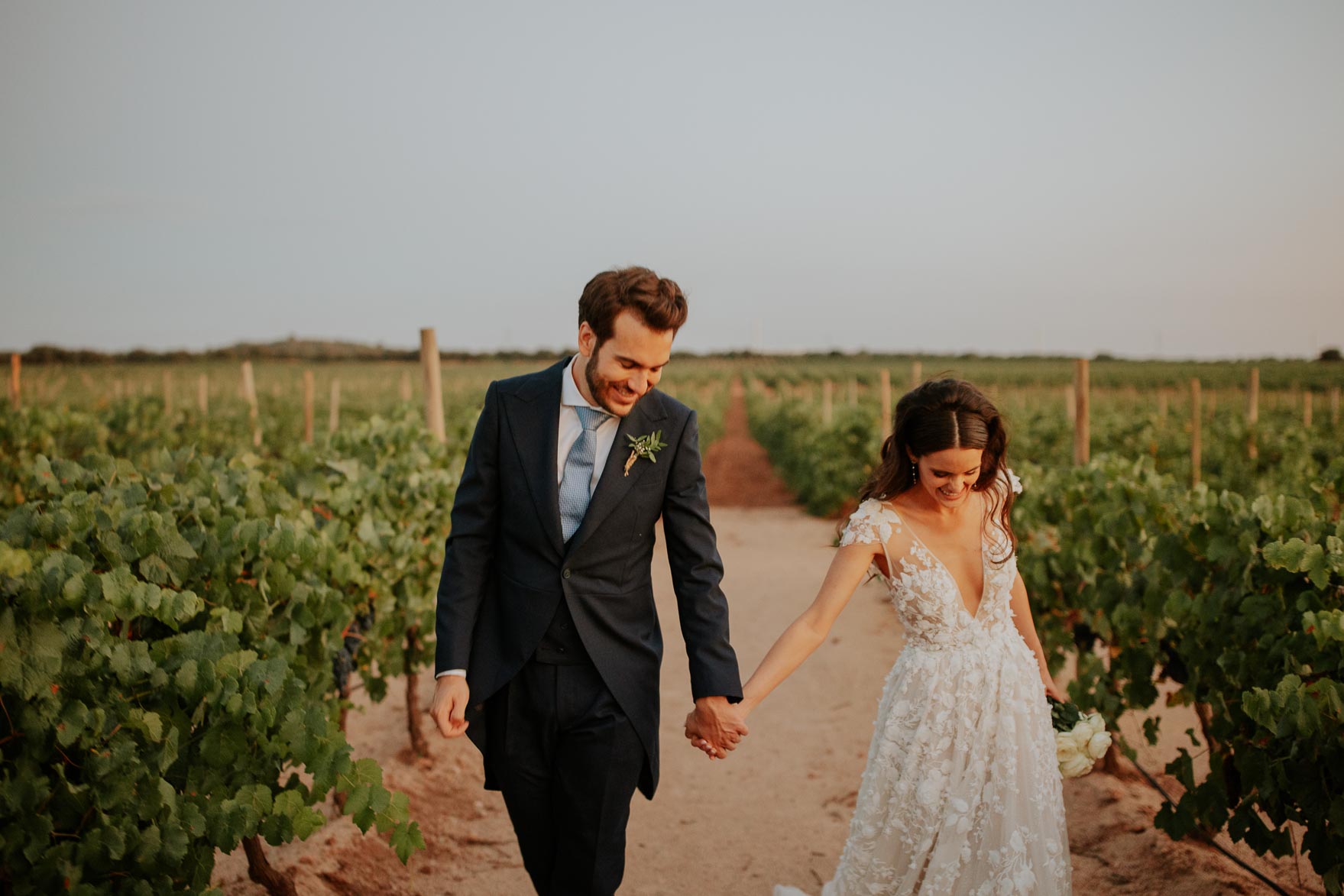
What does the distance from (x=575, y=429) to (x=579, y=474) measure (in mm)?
126

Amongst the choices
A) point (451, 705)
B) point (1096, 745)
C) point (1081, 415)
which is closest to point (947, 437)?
point (1096, 745)

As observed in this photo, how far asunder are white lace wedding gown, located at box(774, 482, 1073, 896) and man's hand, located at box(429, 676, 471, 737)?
1.07 meters

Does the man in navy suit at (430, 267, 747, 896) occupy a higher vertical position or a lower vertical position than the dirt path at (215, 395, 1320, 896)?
higher

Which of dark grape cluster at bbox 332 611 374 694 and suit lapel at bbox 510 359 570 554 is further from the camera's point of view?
dark grape cluster at bbox 332 611 374 694

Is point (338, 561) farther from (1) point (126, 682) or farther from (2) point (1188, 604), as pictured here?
(2) point (1188, 604)

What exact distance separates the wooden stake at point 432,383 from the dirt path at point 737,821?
173 cm

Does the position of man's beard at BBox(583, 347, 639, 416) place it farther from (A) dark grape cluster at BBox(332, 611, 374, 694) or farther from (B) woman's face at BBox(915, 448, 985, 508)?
(A) dark grape cluster at BBox(332, 611, 374, 694)

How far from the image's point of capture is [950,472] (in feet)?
8.38

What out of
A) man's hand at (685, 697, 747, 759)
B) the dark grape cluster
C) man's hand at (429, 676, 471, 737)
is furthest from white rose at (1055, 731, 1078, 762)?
the dark grape cluster

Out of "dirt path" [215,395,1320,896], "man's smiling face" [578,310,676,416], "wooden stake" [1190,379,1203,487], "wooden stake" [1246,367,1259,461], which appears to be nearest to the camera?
"man's smiling face" [578,310,676,416]

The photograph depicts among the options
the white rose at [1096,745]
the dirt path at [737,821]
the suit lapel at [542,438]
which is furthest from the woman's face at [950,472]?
the dirt path at [737,821]

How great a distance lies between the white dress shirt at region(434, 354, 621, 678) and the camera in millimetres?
2520

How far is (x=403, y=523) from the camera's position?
4.82 metres

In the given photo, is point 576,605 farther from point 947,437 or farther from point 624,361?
point 947,437
